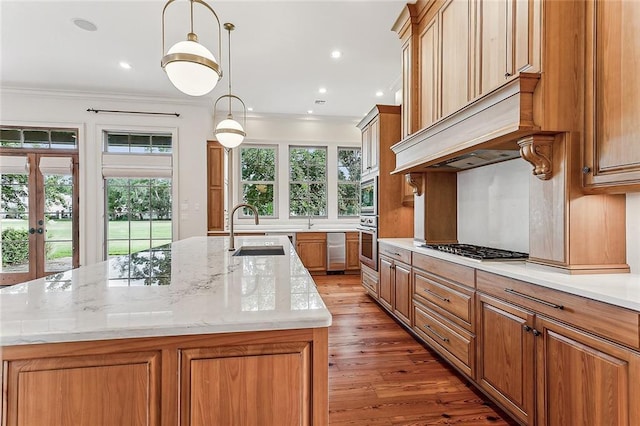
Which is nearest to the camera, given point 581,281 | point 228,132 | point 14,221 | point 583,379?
point 583,379

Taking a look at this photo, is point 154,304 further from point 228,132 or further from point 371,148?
point 371,148

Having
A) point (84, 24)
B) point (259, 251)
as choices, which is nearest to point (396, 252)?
point (259, 251)

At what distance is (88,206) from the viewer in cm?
520

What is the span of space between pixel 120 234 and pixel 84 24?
130 inches

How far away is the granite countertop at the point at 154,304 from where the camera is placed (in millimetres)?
830

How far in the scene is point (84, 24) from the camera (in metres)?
3.33

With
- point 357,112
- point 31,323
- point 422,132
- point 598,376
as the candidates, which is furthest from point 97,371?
point 357,112

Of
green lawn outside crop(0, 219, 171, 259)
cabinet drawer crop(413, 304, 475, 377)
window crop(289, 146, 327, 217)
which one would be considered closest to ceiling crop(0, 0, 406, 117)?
window crop(289, 146, 327, 217)

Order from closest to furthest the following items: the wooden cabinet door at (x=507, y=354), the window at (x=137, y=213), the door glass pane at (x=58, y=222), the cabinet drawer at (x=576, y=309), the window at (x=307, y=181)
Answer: the cabinet drawer at (x=576, y=309) < the wooden cabinet door at (x=507, y=354) < the door glass pane at (x=58, y=222) < the window at (x=137, y=213) < the window at (x=307, y=181)

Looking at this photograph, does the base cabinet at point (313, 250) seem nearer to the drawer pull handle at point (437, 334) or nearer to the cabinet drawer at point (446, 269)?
the cabinet drawer at point (446, 269)

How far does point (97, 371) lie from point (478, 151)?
241 cm

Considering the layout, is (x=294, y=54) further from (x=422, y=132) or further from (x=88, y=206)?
(x=88, y=206)

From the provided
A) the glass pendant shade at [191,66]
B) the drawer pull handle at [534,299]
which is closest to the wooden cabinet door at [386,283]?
the drawer pull handle at [534,299]

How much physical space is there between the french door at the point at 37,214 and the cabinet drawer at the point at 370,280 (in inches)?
190
